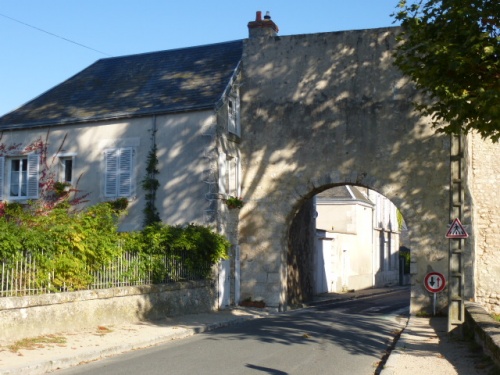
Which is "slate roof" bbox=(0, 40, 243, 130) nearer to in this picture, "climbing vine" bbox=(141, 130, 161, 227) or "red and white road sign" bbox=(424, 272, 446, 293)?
"climbing vine" bbox=(141, 130, 161, 227)

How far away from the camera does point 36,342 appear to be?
11.2m

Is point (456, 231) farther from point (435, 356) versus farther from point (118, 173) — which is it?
point (118, 173)

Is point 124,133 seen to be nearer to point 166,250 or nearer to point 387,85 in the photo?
point 166,250

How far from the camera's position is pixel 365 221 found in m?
40.0

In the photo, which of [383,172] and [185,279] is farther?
→ [383,172]

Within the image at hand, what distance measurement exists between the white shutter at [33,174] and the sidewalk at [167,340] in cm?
803

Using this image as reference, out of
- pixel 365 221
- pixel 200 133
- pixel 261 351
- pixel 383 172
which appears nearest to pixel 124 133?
pixel 200 133

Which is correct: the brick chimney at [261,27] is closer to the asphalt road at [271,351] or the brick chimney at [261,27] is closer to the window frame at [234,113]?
the window frame at [234,113]

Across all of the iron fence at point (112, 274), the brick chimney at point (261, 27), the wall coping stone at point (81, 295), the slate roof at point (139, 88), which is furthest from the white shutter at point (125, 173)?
the brick chimney at point (261, 27)

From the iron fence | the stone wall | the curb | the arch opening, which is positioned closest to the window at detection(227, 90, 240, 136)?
the arch opening

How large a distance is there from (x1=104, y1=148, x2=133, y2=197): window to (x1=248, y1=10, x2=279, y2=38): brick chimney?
5343 mm

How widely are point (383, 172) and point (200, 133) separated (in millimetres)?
5391

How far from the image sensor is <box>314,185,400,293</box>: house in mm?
32219

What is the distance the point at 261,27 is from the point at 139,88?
4.43 m
